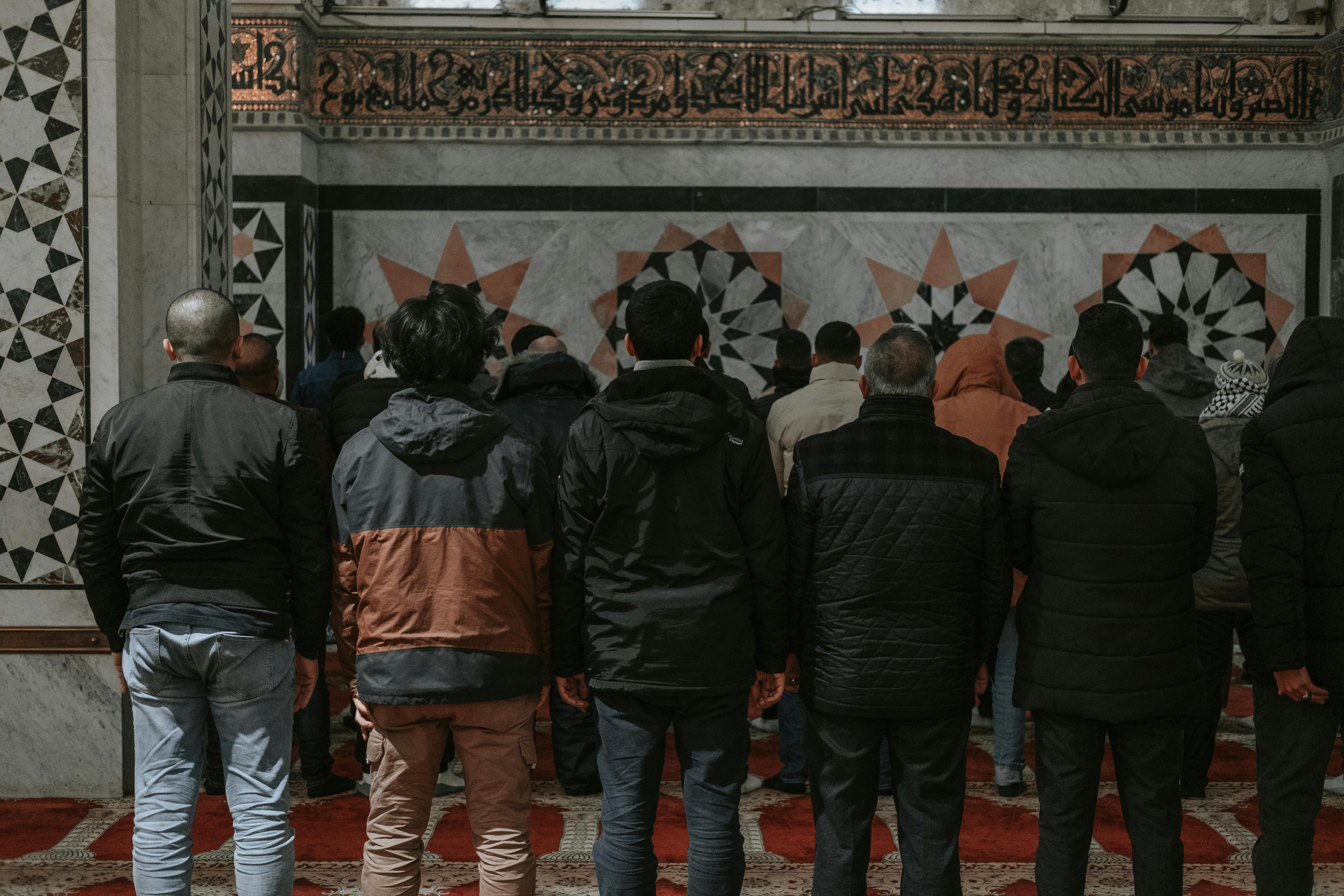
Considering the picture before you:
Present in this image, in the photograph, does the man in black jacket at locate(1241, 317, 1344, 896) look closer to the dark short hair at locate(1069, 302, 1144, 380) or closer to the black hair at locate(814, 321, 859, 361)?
the dark short hair at locate(1069, 302, 1144, 380)

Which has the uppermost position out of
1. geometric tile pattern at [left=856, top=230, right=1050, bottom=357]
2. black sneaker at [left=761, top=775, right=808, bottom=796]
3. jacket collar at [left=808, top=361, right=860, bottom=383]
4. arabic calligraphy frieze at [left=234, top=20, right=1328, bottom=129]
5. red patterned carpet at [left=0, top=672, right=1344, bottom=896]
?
arabic calligraphy frieze at [left=234, top=20, right=1328, bottom=129]

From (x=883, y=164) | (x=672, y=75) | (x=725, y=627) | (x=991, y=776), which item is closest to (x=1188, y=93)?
(x=883, y=164)

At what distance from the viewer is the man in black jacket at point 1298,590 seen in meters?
2.60

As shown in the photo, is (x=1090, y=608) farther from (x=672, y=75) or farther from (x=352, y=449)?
(x=672, y=75)

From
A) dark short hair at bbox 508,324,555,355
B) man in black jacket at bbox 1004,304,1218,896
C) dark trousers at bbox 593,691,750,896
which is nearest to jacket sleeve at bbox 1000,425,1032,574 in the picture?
man in black jacket at bbox 1004,304,1218,896

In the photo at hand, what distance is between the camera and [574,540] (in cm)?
253

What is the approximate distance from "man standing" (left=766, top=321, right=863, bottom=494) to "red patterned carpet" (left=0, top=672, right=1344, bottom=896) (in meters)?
1.09

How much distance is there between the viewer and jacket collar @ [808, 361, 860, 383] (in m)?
4.05

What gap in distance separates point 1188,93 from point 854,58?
6.08ft

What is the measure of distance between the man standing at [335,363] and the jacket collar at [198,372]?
2142 millimetres

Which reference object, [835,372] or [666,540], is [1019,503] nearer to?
[666,540]

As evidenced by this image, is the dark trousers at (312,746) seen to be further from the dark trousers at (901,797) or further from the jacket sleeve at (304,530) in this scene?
the dark trousers at (901,797)

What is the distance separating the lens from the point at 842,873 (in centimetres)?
261

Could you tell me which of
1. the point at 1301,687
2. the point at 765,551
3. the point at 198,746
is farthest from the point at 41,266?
the point at 1301,687
